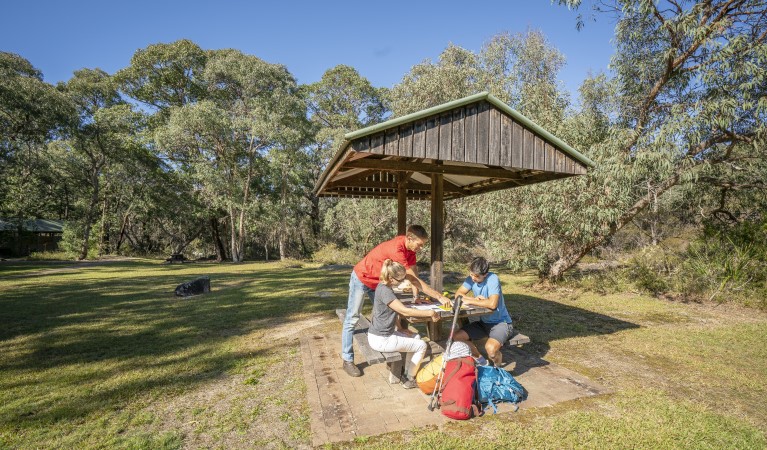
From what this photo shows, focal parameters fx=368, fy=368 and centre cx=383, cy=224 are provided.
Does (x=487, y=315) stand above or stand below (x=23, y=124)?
below

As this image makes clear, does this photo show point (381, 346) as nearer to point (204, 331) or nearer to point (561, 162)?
point (561, 162)

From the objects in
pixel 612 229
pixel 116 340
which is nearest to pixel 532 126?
pixel 116 340

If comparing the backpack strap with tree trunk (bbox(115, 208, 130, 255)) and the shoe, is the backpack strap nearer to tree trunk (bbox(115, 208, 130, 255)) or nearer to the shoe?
the shoe

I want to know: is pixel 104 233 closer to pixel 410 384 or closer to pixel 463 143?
pixel 410 384

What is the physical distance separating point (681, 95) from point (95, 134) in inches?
1309

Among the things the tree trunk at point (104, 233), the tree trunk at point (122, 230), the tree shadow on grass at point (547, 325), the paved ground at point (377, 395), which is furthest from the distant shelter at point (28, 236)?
the tree shadow on grass at point (547, 325)

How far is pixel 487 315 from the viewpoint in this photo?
4695 mm

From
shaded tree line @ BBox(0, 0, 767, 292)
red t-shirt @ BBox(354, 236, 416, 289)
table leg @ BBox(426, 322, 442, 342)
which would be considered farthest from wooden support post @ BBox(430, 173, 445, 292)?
shaded tree line @ BBox(0, 0, 767, 292)

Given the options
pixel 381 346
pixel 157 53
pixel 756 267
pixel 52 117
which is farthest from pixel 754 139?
pixel 157 53

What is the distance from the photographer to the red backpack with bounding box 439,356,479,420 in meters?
3.63

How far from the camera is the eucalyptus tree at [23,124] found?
68.5 feet

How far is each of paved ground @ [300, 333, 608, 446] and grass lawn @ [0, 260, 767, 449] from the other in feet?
0.50

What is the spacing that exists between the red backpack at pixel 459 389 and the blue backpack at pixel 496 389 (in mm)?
150

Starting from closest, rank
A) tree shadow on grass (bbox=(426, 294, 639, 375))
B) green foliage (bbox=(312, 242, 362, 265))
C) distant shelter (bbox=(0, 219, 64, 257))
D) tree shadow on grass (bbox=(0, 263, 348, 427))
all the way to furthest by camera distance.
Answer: tree shadow on grass (bbox=(0, 263, 348, 427)) → tree shadow on grass (bbox=(426, 294, 639, 375)) → green foliage (bbox=(312, 242, 362, 265)) → distant shelter (bbox=(0, 219, 64, 257))
